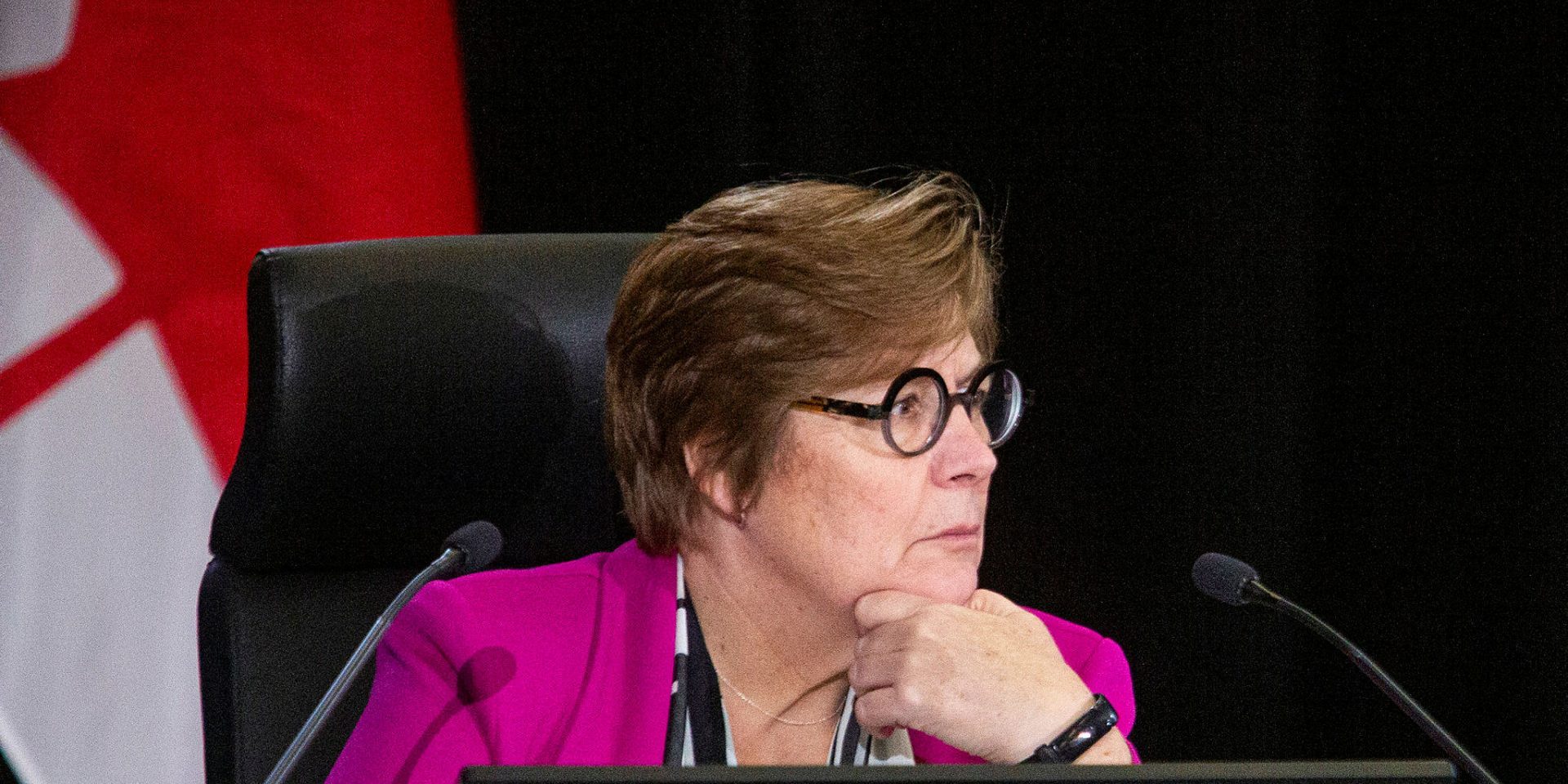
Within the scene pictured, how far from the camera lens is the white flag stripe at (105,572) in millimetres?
2119

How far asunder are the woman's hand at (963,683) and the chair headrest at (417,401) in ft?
1.29

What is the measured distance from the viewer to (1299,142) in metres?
1.89

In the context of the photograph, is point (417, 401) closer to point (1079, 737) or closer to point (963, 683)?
point (963, 683)

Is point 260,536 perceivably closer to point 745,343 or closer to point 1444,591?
point 745,343

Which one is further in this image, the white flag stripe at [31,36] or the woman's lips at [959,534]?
the white flag stripe at [31,36]

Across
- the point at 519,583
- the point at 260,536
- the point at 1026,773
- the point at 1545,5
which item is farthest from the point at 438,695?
the point at 1545,5

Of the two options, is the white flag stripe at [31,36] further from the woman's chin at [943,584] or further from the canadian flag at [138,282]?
the woman's chin at [943,584]

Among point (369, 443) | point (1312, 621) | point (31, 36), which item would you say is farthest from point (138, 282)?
point (1312, 621)

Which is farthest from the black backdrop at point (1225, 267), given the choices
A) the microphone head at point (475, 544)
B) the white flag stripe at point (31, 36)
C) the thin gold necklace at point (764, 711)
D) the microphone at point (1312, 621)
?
the microphone head at point (475, 544)

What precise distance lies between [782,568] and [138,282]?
1.36 m

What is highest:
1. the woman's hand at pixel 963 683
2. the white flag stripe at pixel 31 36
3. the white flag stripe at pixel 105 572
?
the white flag stripe at pixel 31 36

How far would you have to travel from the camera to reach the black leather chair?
4.32 feet

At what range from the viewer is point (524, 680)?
1.22 meters

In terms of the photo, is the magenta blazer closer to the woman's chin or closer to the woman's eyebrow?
the woman's chin
